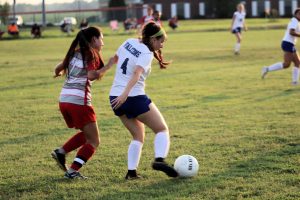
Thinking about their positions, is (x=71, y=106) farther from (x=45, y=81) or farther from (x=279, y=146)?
(x=45, y=81)

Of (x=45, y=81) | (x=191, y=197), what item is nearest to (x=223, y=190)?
(x=191, y=197)

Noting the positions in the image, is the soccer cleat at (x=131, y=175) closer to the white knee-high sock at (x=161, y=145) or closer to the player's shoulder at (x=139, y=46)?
the white knee-high sock at (x=161, y=145)

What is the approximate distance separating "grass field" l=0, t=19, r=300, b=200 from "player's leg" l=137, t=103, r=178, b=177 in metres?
0.17

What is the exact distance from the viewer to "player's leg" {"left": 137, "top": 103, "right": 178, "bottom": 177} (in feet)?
19.4

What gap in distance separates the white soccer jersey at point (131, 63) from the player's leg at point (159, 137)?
245 millimetres

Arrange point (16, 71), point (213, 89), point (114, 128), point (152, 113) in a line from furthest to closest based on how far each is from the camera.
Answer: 1. point (16, 71)
2. point (213, 89)
3. point (114, 128)
4. point (152, 113)

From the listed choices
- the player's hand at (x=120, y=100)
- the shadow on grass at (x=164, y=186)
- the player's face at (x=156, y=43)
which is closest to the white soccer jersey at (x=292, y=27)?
the shadow on grass at (x=164, y=186)

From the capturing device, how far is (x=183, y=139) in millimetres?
8211

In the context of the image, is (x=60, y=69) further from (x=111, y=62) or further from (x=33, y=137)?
(x=33, y=137)

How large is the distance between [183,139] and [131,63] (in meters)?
2.65

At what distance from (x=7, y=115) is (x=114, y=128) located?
2484mm

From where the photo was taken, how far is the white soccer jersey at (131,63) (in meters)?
5.77

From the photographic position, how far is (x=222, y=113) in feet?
33.8

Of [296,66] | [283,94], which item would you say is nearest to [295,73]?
[296,66]
